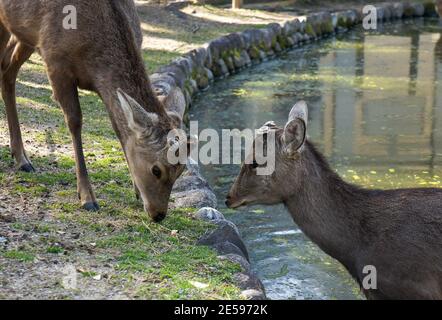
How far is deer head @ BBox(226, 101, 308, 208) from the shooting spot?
6.99 meters

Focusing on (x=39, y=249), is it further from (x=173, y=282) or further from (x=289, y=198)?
(x=289, y=198)

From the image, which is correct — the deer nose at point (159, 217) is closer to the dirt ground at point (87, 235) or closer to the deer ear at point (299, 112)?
the dirt ground at point (87, 235)

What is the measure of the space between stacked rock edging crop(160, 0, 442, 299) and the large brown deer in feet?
2.51

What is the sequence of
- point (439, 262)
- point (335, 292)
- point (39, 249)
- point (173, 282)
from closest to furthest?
point (439, 262)
point (173, 282)
point (39, 249)
point (335, 292)

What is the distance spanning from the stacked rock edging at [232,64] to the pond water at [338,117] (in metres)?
0.32

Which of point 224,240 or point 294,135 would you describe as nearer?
point 294,135

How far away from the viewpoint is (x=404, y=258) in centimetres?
646

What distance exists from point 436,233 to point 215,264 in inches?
72.4

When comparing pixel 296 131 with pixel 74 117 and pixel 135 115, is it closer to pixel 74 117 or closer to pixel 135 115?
pixel 135 115

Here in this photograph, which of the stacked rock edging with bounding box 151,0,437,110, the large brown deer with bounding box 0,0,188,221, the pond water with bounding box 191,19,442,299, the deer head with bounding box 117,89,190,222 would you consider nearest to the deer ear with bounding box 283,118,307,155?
the deer head with bounding box 117,89,190,222

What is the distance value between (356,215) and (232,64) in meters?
11.9

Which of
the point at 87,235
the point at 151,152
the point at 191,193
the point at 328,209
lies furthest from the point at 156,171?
the point at 191,193

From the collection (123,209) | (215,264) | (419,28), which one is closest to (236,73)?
(419,28)

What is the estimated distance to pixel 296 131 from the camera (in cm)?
697
